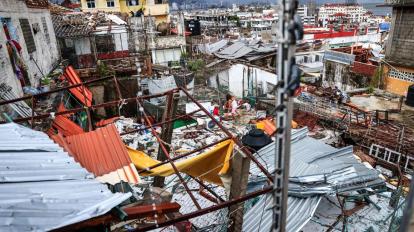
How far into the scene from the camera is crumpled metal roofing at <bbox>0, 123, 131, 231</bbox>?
10.2ft

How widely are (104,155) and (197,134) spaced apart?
11158mm

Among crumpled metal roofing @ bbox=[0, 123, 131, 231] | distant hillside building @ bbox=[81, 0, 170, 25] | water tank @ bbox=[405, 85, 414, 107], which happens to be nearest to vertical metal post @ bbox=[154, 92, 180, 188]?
crumpled metal roofing @ bbox=[0, 123, 131, 231]

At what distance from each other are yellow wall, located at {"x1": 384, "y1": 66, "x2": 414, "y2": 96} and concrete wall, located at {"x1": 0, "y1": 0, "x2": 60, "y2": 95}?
27247mm

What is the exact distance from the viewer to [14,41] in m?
12.3

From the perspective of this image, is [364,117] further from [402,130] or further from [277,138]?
[277,138]

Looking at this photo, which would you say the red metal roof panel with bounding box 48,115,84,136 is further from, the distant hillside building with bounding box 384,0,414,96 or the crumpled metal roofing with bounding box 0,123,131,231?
the distant hillside building with bounding box 384,0,414,96

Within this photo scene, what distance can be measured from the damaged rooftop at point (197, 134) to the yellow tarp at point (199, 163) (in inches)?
1.4

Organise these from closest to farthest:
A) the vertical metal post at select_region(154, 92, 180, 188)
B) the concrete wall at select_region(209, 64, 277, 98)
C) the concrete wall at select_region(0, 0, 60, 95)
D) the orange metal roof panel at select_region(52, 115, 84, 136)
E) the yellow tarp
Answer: the yellow tarp, the orange metal roof panel at select_region(52, 115, 84, 136), the vertical metal post at select_region(154, 92, 180, 188), the concrete wall at select_region(0, 0, 60, 95), the concrete wall at select_region(209, 64, 277, 98)

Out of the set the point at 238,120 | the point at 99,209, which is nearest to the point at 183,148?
the point at 238,120

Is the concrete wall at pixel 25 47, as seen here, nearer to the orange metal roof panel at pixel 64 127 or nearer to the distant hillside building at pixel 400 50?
the orange metal roof panel at pixel 64 127

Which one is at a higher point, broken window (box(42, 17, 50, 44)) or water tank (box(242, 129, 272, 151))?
broken window (box(42, 17, 50, 44))

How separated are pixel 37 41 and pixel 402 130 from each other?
65.4 feet

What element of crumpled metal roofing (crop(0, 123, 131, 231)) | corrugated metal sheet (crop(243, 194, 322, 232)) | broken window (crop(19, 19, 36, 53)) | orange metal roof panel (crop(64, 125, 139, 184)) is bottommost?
corrugated metal sheet (crop(243, 194, 322, 232))

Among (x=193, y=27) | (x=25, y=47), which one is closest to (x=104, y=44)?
(x=25, y=47)
